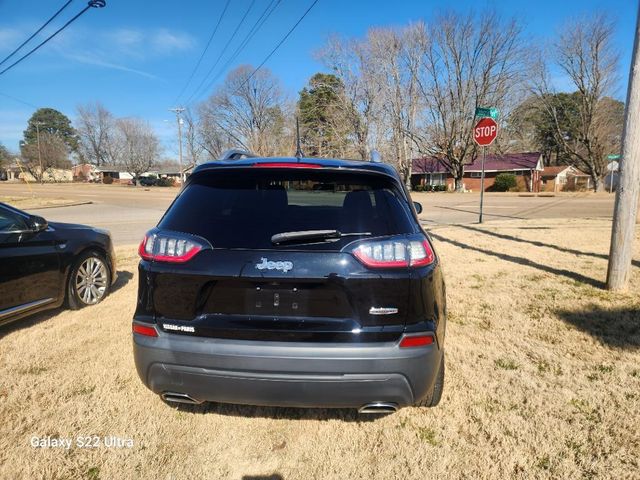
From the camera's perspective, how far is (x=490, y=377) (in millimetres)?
3244

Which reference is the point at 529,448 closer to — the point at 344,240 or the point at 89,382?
the point at 344,240

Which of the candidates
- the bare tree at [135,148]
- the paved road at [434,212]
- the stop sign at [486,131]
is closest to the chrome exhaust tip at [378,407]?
the paved road at [434,212]

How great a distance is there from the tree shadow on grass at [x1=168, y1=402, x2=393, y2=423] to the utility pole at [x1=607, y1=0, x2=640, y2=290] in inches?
168

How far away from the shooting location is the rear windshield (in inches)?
88.6

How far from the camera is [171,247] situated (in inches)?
88.8

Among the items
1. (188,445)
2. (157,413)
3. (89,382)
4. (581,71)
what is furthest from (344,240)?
(581,71)

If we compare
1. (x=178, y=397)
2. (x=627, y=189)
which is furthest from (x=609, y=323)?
(x=178, y=397)

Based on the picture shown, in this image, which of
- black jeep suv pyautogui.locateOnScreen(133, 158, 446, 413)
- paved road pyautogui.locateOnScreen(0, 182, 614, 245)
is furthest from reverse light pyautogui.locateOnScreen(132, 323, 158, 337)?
paved road pyautogui.locateOnScreen(0, 182, 614, 245)

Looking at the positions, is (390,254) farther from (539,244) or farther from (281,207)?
(539,244)

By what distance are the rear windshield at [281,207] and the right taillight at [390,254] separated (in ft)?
0.24

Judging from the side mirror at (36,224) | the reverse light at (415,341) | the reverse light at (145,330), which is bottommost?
the reverse light at (415,341)

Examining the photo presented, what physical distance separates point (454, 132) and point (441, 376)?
4415cm

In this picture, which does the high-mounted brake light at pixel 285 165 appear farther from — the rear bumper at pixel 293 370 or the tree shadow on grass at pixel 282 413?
the tree shadow on grass at pixel 282 413

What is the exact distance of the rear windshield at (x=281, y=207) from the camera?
225cm
